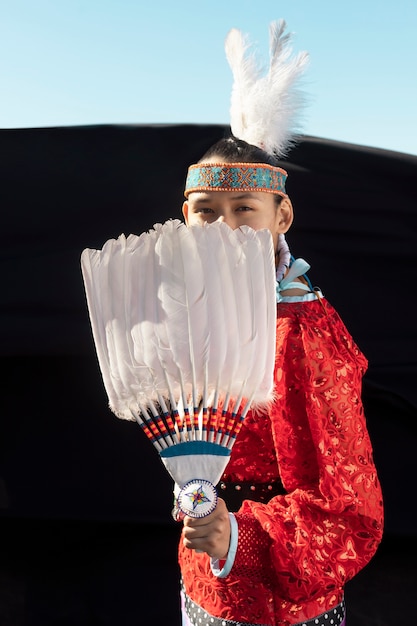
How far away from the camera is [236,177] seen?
3.60ft

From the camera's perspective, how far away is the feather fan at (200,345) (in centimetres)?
85

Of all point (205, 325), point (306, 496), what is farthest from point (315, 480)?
point (205, 325)

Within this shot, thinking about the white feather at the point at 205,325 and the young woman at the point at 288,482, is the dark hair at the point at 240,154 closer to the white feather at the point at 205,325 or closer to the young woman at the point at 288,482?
the young woman at the point at 288,482

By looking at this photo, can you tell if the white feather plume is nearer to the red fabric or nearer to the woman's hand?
the red fabric

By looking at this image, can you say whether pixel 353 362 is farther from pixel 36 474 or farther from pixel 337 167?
pixel 36 474

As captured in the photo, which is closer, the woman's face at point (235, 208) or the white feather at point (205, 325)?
the white feather at point (205, 325)

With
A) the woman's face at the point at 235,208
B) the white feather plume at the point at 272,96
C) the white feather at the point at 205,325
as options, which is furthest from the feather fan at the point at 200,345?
the white feather plume at the point at 272,96

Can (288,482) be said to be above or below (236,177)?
below

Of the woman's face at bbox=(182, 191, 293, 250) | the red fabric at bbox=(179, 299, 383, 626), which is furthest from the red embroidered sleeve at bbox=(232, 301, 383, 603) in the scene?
the woman's face at bbox=(182, 191, 293, 250)

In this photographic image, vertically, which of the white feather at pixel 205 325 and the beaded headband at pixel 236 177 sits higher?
the beaded headband at pixel 236 177

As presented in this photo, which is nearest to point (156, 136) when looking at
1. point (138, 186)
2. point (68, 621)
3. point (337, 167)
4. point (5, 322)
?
point (138, 186)

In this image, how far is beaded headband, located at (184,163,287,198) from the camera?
110 cm

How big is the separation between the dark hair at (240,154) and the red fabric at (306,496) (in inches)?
11.2

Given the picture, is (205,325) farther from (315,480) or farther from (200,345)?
(315,480)
